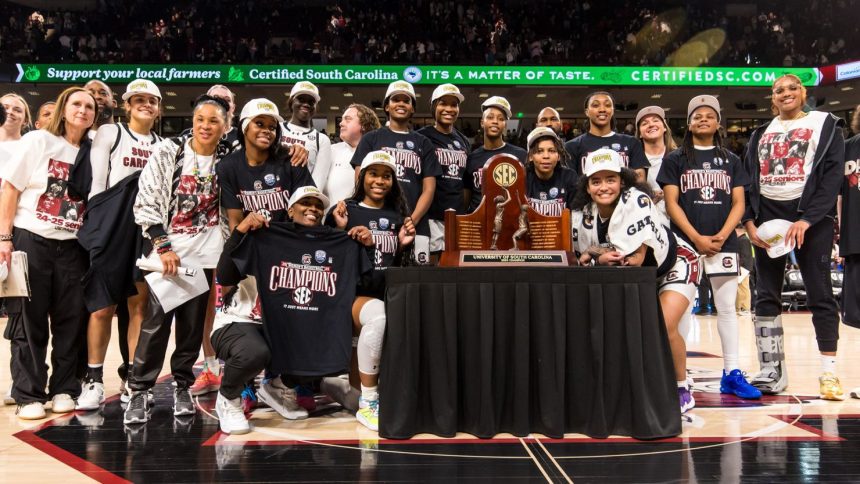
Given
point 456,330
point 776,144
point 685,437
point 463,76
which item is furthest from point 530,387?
point 463,76

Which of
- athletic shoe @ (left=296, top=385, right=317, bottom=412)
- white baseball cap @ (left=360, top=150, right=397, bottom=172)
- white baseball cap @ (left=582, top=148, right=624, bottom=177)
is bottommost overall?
athletic shoe @ (left=296, top=385, right=317, bottom=412)

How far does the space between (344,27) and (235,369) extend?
2072cm

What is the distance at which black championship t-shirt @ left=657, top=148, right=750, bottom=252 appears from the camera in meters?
4.29

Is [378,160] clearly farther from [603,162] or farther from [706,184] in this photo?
[706,184]

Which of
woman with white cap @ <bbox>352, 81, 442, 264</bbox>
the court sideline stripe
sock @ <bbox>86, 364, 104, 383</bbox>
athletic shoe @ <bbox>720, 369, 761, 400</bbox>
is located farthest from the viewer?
woman with white cap @ <bbox>352, 81, 442, 264</bbox>

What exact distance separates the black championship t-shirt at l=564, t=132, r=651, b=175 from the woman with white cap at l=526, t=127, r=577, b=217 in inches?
14.2

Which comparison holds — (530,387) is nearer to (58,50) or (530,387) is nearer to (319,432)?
(319,432)

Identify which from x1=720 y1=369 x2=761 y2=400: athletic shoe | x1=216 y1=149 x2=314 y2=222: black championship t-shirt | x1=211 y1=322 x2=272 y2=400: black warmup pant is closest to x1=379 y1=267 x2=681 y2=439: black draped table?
x1=211 y1=322 x2=272 y2=400: black warmup pant

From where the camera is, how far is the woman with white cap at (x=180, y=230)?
369cm

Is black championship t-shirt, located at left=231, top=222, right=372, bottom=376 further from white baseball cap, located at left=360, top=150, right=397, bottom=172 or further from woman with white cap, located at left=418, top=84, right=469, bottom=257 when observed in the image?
woman with white cap, located at left=418, top=84, right=469, bottom=257

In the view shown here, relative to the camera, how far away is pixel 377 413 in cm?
355

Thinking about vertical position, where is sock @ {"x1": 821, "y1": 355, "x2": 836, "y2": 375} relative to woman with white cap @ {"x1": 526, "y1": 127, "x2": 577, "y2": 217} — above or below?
below

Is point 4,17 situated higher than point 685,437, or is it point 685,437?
point 4,17

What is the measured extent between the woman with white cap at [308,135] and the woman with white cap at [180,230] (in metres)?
0.80
